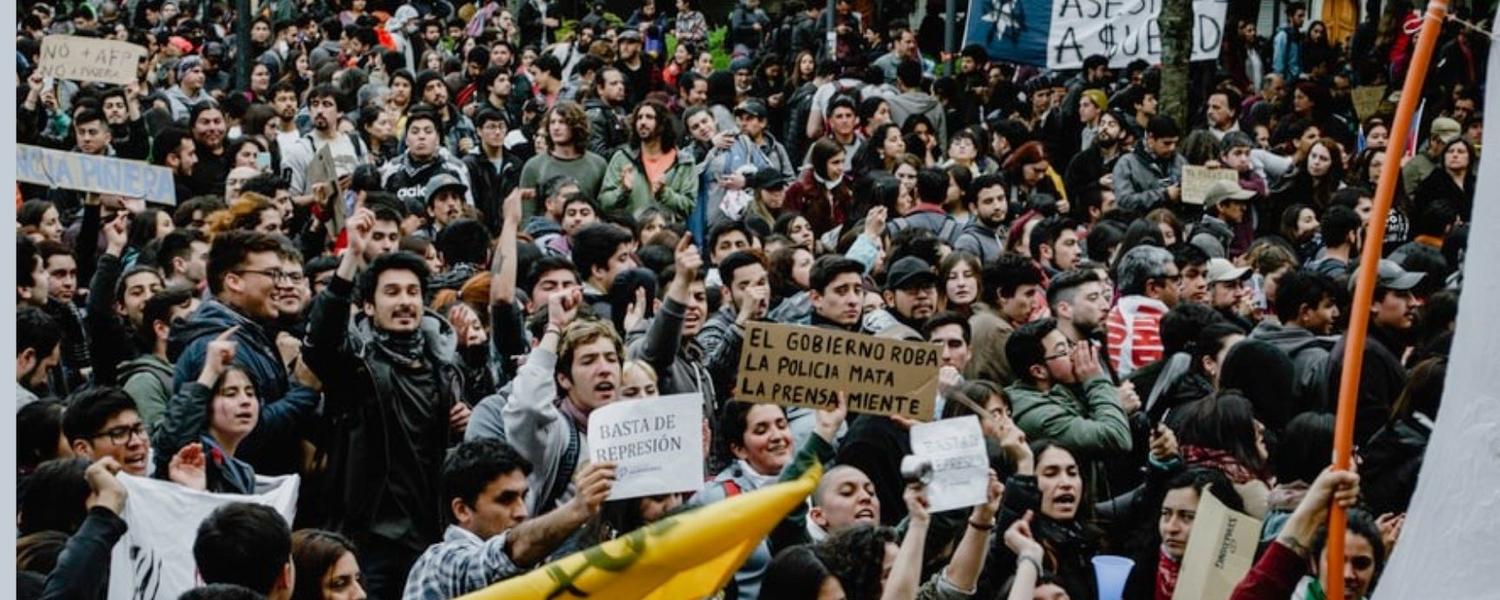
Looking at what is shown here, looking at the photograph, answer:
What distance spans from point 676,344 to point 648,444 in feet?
5.74

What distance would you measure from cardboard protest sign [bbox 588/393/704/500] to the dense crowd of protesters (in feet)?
0.65

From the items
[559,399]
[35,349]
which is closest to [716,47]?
[35,349]

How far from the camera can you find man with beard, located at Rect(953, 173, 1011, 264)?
1259 centimetres

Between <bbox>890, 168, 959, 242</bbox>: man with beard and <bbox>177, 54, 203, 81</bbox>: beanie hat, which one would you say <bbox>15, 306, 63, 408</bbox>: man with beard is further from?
<bbox>177, 54, 203, 81</bbox>: beanie hat

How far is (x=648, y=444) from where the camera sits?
638cm

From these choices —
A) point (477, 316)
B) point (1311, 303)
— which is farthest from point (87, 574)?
point (1311, 303)

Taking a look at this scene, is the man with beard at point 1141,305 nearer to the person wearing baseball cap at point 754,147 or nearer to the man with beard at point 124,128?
the person wearing baseball cap at point 754,147

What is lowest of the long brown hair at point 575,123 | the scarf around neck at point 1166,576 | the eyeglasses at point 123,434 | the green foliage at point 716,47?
the scarf around neck at point 1166,576

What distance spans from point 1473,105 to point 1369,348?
9219 mm

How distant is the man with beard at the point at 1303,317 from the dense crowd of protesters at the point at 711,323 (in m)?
0.02

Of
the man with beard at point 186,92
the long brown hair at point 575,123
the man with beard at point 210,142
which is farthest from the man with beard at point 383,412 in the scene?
the man with beard at point 186,92

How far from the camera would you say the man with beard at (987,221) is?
12.6 metres

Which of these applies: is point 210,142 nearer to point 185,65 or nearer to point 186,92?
point 186,92

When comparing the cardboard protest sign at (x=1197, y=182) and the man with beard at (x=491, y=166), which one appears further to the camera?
the man with beard at (x=491, y=166)
